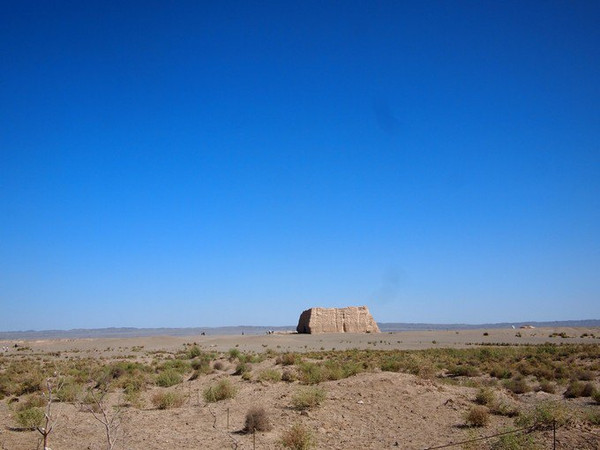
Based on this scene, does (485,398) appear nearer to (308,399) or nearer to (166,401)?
(308,399)

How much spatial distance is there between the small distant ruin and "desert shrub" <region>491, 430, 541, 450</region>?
75244mm

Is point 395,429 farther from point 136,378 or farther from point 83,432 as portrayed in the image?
point 136,378

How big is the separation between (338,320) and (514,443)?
7786 centimetres

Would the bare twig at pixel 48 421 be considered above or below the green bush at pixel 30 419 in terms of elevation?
above

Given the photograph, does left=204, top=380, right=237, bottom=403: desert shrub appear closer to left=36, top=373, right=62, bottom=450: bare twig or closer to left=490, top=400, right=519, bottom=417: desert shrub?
left=36, top=373, right=62, bottom=450: bare twig

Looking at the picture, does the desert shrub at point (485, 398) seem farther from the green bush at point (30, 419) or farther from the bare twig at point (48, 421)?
the green bush at point (30, 419)

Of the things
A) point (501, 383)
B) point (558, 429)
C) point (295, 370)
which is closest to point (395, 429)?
point (558, 429)

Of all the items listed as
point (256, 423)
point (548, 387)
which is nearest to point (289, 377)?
point (256, 423)

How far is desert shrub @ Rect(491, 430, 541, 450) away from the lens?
43.0 feet

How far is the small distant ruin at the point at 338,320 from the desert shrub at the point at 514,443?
75244 mm

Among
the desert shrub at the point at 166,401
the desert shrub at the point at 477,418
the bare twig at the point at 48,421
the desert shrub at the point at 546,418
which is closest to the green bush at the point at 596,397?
the desert shrub at the point at 546,418

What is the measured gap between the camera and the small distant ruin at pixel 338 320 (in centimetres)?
8875

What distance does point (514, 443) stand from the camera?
13.2m

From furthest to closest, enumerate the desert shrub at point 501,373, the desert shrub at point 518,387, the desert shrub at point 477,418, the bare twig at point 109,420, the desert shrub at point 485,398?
the desert shrub at point 501,373 < the desert shrub at point 518,387 < the desert shrub at point 485,398 < the desert shrub at point 477,418 < the bare twig at point 109,420
